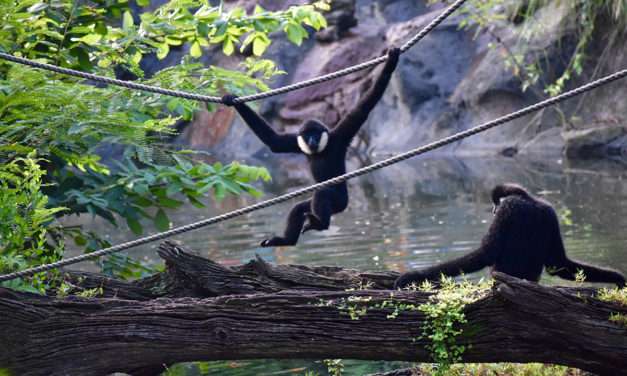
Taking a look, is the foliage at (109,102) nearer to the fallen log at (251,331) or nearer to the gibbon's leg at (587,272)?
the fallen log at (251,331)

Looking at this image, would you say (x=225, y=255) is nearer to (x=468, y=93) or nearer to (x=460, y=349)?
(x=460, y=349)

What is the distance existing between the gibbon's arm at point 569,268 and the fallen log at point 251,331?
1.31m

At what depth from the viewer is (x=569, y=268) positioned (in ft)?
21.0

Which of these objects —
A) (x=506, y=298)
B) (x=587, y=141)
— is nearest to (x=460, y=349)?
(x=506, y=298)

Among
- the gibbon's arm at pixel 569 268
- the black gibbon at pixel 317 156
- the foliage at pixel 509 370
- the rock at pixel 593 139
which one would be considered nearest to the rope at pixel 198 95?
the gibbon's arm at pixel 569 268

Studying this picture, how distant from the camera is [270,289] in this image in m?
6.29

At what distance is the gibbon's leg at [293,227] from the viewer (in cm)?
837

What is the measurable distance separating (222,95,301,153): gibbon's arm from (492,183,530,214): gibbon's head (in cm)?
252

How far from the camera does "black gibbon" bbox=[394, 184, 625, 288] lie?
612 cm

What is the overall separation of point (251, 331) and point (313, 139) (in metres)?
3.66

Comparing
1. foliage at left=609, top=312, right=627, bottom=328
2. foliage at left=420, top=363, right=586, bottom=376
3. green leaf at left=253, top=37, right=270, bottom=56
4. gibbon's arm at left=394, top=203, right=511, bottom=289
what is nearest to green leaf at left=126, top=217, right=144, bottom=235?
green leaf at left=253, top=37, right=270, bottom=56

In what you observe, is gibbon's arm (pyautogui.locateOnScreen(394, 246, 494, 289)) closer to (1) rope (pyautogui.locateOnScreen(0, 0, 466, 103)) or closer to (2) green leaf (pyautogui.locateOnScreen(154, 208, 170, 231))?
(1) rope (pyautogui.locateOnScreen(0, 0, 466, 103))

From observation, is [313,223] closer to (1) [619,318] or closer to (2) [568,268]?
(2) [568,268]

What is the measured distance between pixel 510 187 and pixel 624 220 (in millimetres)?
7024
